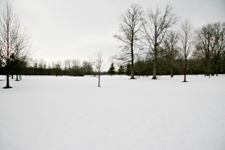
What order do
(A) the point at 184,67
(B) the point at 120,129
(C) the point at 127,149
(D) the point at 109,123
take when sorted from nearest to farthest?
(C) the point at 127,149 < (B) the point at 120,129 < (D) the point at 109,123 < (A) the point at 184,67

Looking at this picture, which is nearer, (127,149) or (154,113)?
(127,149)

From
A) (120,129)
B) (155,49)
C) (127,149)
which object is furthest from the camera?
(155,49)

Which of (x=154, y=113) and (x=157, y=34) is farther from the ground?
(x=157, y=34)

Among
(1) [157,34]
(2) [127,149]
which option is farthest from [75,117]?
(1) [157,34]

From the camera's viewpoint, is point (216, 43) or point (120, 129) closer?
point (120, 129)

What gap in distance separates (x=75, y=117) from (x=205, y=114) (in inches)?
193

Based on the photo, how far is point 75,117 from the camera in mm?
3912

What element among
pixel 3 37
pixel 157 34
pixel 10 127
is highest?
pixel 157 34

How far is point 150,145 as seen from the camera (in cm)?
238

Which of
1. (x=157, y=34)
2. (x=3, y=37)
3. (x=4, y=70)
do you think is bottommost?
(x=4, y=70)

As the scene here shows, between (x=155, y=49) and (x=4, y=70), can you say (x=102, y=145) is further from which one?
(x=155, y=49)

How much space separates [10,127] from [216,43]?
41.4 metres

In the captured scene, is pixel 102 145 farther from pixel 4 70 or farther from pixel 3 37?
pixel 3 37

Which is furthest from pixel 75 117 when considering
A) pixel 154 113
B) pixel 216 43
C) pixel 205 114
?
pixel 216 43
